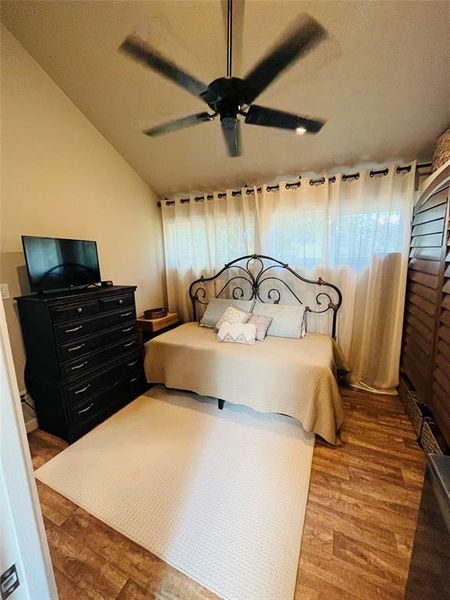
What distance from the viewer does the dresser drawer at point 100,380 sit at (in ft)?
6.71

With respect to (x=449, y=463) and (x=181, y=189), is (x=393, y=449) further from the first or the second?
(x=181, y=189)

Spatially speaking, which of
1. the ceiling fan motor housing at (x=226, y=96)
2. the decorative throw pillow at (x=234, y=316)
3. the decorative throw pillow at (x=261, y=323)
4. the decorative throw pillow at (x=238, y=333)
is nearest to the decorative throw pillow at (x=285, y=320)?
the decorative throw pillow at (x=261, y=323)

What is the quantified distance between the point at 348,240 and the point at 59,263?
2770mm

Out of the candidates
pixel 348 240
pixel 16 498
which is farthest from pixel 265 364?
pixel 16 498

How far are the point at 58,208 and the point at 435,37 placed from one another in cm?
307

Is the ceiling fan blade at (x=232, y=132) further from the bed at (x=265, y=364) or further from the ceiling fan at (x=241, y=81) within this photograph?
the bed at (x=265, y=364)

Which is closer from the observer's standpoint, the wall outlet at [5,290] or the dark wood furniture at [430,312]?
the dark wood furniture at [430,312]

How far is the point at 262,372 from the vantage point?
6.95ft

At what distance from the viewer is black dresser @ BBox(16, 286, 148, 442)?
1938mm

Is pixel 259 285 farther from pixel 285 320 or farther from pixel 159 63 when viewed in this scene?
pixel 159 63

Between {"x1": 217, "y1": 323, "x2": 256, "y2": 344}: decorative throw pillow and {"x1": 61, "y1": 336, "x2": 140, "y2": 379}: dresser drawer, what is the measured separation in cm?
91

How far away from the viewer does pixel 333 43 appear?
166cm

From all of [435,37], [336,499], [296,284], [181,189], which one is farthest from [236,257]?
[336,499]

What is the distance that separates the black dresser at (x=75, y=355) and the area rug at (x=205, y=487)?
21 cm
